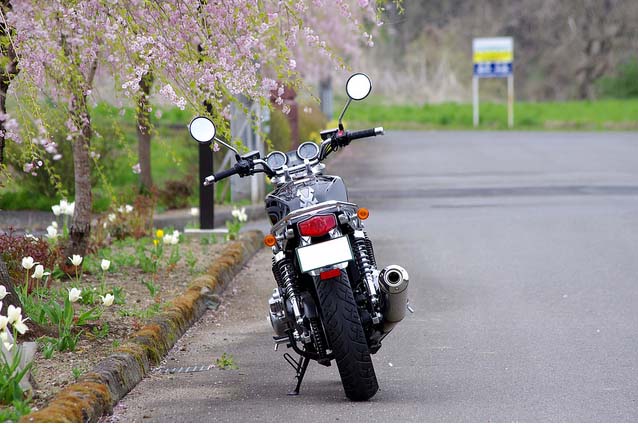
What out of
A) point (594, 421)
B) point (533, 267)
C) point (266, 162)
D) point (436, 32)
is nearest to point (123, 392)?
point (266, 162)

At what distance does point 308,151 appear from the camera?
7.15 metres

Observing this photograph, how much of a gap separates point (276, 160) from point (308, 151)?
188 millimetres

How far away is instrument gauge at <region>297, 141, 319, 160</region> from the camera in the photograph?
23.4ft

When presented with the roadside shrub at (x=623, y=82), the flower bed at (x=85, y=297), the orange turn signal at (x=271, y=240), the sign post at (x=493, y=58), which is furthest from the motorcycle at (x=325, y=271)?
the roadside shrub at (x=623, y=82)

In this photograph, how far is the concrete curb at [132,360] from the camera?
238 inches

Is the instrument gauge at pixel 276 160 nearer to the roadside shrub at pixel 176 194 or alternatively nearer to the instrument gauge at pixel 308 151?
the instrument gauge at pixel 308 151

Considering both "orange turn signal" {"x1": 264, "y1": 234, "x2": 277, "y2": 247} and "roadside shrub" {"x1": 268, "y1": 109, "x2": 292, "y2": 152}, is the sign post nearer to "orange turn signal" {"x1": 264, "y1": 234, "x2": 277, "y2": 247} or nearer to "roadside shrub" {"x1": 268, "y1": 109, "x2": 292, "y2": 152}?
"roadside shrub" {"x1": 268, "y1": 109, "x2": 292, "y2": 152}

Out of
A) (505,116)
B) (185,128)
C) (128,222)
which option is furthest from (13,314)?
(505,116)

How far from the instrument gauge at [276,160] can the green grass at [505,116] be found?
3238 centimetres

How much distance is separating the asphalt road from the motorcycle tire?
0.64ft

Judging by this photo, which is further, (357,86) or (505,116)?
(505,116)

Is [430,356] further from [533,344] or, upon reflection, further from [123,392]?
[123,392]

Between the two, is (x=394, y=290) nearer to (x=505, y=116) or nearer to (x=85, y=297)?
(x=85, y=297)

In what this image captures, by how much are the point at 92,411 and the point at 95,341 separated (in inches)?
70.7
